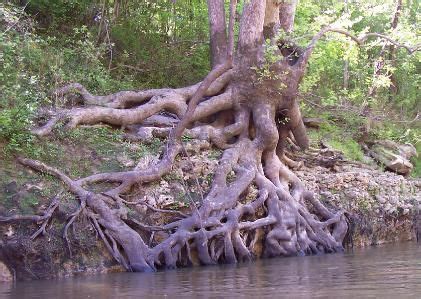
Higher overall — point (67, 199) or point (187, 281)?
point (67, 199)

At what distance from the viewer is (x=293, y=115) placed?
1833cm

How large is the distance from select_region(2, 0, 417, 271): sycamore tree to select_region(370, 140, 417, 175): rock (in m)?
5.17

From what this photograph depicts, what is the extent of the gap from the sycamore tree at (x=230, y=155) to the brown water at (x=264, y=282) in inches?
36.8

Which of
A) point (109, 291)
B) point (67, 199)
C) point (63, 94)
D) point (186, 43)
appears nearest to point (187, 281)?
point (109, 291)

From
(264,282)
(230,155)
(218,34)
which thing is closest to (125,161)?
(230,155)

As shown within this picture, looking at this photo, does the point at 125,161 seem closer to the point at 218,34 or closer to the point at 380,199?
the point at 218,34

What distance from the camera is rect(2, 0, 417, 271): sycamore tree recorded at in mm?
13039

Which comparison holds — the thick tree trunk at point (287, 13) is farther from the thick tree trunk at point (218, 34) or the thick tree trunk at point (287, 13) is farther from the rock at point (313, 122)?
the rock at point (313, 122)

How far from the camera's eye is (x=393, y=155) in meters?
24.0

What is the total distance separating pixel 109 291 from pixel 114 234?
11.4 ft

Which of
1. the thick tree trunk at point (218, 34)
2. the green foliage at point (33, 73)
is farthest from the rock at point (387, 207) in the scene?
the green foliage at point (33, 73)

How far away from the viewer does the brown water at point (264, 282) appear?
8.23 metres

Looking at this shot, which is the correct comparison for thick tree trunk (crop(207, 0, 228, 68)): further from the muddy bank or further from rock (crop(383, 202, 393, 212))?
rock (crop(383, 202, 393, 212))

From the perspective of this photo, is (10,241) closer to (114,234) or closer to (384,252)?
(114,234)
